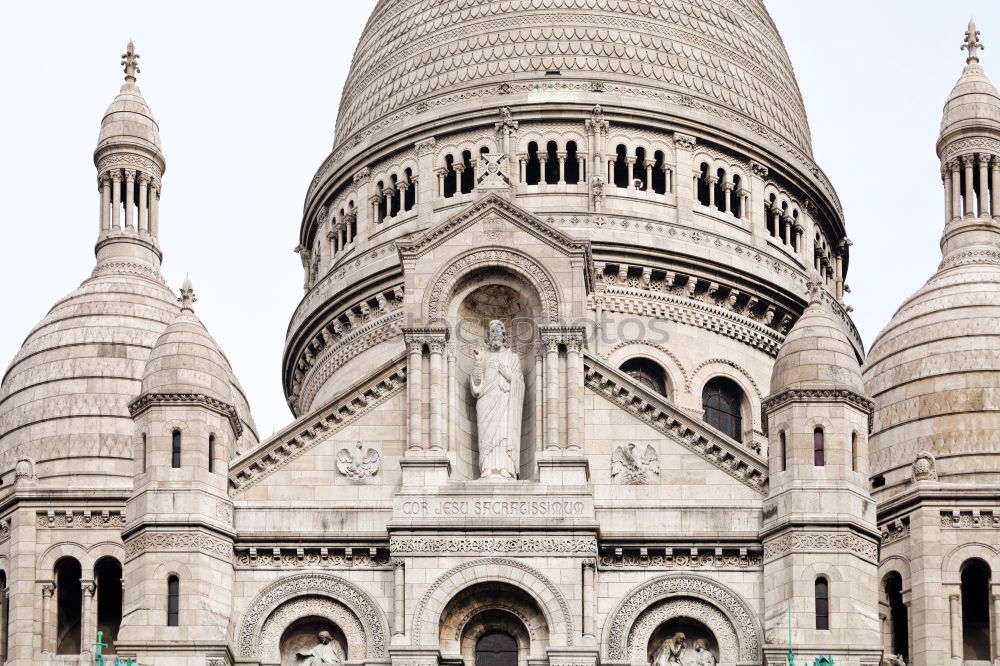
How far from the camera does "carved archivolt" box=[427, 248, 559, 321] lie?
6831 cm

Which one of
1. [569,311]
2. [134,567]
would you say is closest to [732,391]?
[569,311]

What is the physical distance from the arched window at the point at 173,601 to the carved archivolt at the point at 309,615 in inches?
62.8

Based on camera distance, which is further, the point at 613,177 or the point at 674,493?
the point at 613,177

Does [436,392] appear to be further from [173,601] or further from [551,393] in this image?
[173,601]

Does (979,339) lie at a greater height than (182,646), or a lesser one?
greater

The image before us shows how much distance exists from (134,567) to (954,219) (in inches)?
978

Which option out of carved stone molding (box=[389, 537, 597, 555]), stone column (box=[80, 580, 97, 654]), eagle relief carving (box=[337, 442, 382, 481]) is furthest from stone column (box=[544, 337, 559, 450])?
stone column (box=[80, 580, 97, 654])

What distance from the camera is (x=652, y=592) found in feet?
216

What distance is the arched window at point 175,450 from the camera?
218 ft

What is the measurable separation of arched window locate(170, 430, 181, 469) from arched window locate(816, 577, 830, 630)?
11.8 m

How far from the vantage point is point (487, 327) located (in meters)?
69.1

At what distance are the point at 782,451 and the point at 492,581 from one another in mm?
5878

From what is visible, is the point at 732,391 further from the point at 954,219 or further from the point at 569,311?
the point at 569,311

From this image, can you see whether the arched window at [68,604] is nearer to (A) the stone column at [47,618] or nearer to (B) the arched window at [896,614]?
(A) the stone column at [47,618]
